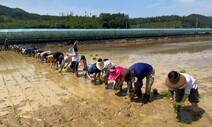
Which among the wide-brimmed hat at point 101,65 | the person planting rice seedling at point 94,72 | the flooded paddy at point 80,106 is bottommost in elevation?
the flooded paddy at point 80,106

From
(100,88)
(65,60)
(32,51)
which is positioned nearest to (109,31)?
(32,51)

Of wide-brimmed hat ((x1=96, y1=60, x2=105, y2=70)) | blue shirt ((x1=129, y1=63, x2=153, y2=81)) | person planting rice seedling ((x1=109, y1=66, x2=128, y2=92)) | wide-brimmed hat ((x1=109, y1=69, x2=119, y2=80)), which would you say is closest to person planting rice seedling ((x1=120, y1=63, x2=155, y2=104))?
blue shirt ((x1=129, y1=63, x2=153, y2=81))

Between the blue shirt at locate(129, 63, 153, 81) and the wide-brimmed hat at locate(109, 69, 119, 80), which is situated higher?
the blue shirt at locate(129, 63, 153, 81)

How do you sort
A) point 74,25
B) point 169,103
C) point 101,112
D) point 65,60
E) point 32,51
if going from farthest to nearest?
point 74,25 < point 32,51 < point 65,60 < point 169,103 < point 101,112

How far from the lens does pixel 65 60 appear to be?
13.2 meters

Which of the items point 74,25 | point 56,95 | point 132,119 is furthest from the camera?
point 74,25

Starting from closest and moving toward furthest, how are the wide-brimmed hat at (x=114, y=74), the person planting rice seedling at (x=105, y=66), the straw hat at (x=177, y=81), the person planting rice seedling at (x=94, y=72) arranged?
the straw hat at (x=177, y=81)
the wide-brimmed hat at (x=114, y=74)
the person planting rice seedling at (x=105, y=66)
the person planting rice seedling at (x=94, y=72)

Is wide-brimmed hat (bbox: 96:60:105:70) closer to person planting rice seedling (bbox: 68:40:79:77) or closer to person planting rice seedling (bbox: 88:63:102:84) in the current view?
person planting rice seedling (bbox: 88:63:102:84)

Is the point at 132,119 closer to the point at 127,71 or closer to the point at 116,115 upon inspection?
the point at 116,115

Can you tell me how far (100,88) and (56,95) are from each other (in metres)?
A: 1.73

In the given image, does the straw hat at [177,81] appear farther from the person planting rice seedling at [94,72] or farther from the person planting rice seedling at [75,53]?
the person planting rice seedling at [75,53]

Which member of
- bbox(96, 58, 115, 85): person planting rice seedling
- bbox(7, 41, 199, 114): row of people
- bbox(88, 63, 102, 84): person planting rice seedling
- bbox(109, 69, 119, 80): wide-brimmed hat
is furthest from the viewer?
bbox(88, 63, 102, 84): person planting rice seedling

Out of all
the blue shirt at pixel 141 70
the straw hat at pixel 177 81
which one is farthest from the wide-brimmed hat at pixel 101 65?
the straw hat at pixel 177 81

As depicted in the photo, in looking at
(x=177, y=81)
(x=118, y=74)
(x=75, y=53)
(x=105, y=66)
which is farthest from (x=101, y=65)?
(x=177, y=81)
